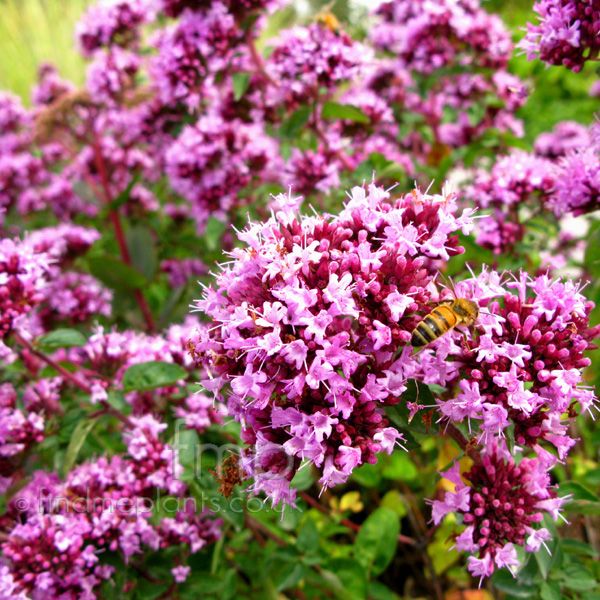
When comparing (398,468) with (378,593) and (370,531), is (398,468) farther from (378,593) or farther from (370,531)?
(378,593)

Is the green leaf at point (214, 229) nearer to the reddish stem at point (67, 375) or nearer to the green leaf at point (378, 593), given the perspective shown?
the reddish stem at point (67, 375)

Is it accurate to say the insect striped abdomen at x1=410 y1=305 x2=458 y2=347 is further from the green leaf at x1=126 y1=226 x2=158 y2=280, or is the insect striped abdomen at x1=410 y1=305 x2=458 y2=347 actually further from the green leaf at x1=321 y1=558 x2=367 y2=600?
the green leaf at x1=126 y1=226 x2=158 y2=280

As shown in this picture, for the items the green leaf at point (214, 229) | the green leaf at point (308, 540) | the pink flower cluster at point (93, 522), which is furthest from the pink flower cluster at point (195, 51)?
the green leaf at point (308, 540)

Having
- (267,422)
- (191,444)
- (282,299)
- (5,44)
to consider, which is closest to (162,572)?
(191,444)

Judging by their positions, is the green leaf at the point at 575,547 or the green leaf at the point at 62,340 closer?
the green leaf at the point at 575,547

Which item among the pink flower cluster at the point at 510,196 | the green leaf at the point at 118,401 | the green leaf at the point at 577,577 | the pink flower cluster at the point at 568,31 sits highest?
the pink flower cluster at the point at 568,31
